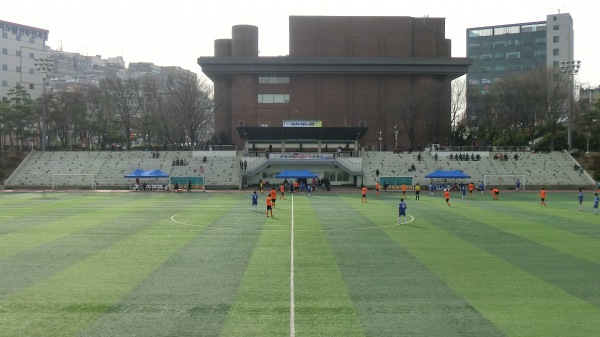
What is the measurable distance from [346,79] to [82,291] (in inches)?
3470

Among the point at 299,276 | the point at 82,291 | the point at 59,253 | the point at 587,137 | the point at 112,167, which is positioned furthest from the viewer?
the point at 587,137

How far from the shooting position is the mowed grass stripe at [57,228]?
25.9m

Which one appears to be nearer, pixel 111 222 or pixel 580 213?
pixel 111 222

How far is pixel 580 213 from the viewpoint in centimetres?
3975

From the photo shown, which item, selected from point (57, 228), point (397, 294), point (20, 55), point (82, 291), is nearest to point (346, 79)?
point (57, 228)

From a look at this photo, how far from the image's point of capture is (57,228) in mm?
31531

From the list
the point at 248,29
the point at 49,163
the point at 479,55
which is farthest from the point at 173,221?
the point at 479,55

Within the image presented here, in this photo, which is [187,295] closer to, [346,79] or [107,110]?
[346,79]

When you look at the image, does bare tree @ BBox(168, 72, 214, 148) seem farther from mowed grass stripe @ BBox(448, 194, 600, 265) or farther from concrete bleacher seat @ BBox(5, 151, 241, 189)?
mowed grass stripe @ BBox(448, 194, 600, 265)

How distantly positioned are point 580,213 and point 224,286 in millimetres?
31845

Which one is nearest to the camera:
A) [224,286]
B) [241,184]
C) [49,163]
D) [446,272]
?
[224,286]

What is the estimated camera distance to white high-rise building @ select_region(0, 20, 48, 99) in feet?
402

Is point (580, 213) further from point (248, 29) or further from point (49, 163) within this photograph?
point (248, 29)

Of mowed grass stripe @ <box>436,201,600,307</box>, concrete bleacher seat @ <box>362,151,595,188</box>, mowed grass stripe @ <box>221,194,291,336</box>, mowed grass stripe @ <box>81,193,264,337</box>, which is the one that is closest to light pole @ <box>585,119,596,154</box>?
concrete bleacher seat @ <box>362,151,595,188</box>
